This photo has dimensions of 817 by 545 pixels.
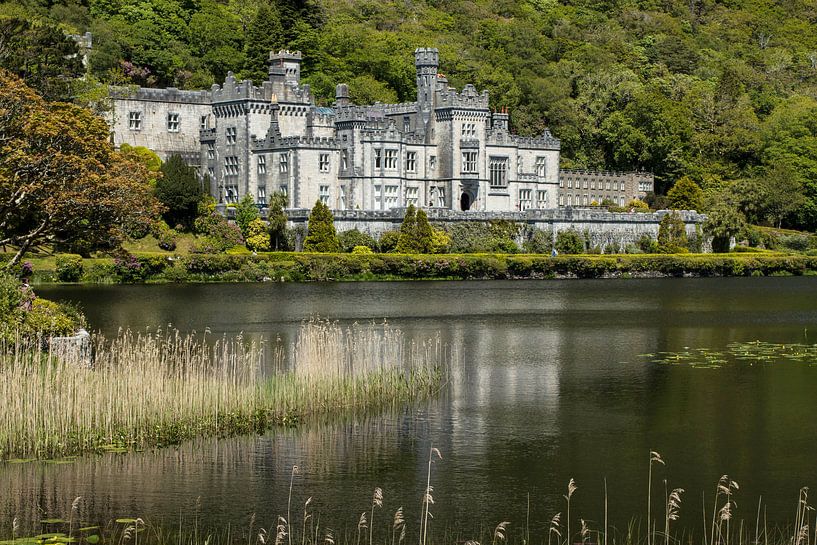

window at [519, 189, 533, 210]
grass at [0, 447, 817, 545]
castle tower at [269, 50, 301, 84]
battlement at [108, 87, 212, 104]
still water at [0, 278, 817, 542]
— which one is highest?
castle tower at [269, 50, 301, 84]

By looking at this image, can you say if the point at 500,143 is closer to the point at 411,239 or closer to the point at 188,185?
the point at 411,239

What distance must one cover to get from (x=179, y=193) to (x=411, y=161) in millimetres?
20046

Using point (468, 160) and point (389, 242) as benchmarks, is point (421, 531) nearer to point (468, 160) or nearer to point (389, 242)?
point (389, 242)

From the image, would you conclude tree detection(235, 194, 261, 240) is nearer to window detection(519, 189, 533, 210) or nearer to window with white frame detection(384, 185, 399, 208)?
window with white frame detection(384, 185, 399, 208)

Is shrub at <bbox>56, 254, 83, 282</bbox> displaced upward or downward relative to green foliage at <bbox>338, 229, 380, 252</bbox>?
downward

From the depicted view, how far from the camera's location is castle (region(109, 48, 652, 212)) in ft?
300

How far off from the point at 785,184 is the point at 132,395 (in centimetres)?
9017

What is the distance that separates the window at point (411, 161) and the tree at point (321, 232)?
12831 millimetres

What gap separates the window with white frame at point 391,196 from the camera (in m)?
93.4

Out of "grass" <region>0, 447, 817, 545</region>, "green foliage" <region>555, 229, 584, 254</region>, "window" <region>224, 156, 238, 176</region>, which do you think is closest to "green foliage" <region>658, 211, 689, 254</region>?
"green foliage" <region>555, 229, 584, 254</region>

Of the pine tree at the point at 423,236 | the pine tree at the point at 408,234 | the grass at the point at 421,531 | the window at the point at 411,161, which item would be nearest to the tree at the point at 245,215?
the pine tree at the point at 408,234

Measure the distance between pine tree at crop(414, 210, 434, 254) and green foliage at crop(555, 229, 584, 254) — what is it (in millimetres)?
10632

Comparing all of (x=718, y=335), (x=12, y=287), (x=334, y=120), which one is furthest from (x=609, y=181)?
(x=12, y=287)

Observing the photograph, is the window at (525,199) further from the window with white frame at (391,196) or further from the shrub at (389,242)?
the shrub at (389,242)
